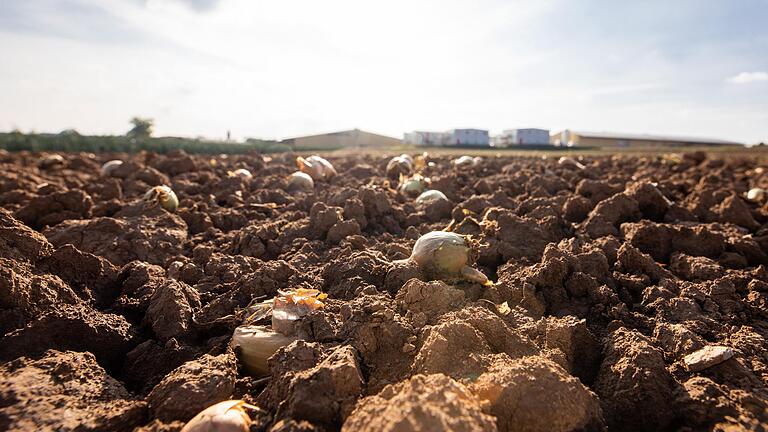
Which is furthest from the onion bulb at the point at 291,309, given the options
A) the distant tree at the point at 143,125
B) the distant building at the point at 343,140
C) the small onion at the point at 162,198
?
the distant tree at the point at 143,125

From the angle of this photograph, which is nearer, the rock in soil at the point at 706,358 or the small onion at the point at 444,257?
the rock in soil at the point at 706,358

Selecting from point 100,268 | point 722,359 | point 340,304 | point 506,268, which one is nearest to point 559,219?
point 506,268

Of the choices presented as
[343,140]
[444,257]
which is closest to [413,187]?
[444,257]

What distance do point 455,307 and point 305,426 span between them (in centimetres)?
124

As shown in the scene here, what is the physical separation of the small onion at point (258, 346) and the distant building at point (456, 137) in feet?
162

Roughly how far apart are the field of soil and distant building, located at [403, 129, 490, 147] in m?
46.7

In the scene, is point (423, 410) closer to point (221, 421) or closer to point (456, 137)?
point (221, 421)

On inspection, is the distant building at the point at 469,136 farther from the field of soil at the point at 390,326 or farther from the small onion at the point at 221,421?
the small onion at the point at 221,421

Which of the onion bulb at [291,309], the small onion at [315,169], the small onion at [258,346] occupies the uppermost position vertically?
the small onion at [315,169]

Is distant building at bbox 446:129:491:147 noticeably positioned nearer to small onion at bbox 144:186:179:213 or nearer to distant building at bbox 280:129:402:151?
distant building at bbox 280:129:402:151

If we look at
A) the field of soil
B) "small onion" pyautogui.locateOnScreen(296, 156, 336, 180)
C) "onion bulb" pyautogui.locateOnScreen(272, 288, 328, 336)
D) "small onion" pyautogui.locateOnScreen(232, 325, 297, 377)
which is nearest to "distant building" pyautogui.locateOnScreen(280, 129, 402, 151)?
"small onion" pyautogui.locateOnScreen(296, 156, 336, 180)

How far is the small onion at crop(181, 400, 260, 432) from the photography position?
171 cm

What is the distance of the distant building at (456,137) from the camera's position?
50.9 metres

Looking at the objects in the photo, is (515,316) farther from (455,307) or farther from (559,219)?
(559,219)
